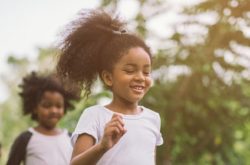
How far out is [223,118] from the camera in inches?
365

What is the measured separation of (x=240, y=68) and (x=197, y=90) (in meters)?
1.02

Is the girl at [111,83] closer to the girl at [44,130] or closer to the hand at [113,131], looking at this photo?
the hand at [113,131]

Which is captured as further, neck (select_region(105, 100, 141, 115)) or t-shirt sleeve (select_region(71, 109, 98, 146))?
neck (select_region(105, 100, 141, 115))

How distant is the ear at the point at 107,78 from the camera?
3414mm

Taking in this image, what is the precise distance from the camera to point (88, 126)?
10.4 ft

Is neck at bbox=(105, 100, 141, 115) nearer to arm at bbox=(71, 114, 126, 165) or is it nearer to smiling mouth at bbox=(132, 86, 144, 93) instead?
smiling mouth at bbox=(132, 86, 144, 93)

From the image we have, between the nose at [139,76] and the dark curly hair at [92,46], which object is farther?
the dark curly hair at [92,46]

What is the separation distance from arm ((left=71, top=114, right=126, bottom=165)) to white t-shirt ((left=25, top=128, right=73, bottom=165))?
237cm

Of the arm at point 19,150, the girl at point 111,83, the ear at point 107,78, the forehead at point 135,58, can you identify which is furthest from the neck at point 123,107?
the arm at point 19,150

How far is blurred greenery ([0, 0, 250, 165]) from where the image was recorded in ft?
26.9

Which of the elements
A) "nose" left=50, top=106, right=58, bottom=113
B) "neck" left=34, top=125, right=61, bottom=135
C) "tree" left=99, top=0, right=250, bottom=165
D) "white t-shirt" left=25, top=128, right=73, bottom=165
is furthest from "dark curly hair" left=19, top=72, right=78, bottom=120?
"tree" left=99, top=0, right=250, bottom=165

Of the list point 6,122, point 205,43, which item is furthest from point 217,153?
point 6,122

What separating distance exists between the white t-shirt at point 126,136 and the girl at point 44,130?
7.21 ft

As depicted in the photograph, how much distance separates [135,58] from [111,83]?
0.21 m
